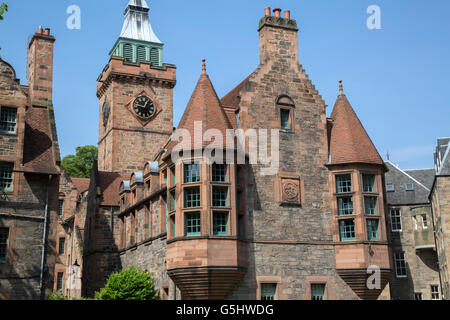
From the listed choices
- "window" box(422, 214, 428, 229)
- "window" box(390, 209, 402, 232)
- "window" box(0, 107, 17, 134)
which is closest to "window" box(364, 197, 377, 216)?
"window" box(390, 209, 402, 232)

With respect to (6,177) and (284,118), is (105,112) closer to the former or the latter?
(284,118)

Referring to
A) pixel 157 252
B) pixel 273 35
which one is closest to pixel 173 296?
pixel 157 252

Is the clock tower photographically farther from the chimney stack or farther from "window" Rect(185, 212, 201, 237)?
"window" Rect(185, 212, 201, 237)

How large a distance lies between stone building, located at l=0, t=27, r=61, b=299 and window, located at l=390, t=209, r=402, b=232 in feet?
80.5

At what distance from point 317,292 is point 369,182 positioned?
6.04 m

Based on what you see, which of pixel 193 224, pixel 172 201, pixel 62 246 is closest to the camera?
pixel 193 224

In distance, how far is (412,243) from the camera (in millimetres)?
39281

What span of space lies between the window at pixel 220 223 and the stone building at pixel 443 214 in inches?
627

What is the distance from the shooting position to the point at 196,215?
25.2 m

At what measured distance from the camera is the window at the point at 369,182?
2809cm

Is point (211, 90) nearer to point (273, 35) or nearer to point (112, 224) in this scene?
point (273, 35)

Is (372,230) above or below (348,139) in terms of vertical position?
below

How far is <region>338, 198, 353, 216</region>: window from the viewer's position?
2787cm

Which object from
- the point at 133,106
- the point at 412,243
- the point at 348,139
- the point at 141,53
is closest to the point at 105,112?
the point at 133,106
